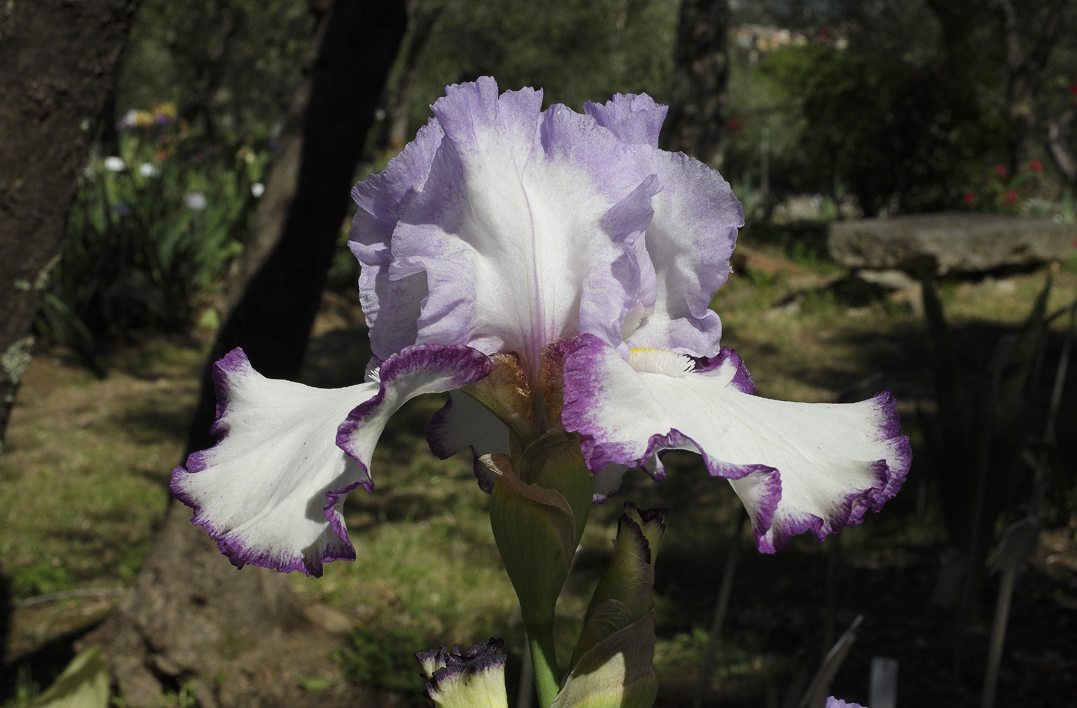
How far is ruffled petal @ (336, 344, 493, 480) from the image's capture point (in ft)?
1.59

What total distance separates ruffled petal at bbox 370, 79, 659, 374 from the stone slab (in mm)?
6111

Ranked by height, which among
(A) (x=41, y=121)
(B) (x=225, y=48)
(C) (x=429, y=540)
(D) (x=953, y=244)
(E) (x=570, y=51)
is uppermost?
(E) (x=570, y=51)

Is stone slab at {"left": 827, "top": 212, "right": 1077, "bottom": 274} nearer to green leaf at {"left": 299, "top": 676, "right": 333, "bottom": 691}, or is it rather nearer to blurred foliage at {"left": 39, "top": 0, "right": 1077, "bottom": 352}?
blurred foliage at {"left": 39, "top": 0, "right": 1077, "bottom": 352}

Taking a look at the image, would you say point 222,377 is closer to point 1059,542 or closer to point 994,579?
point 994,579

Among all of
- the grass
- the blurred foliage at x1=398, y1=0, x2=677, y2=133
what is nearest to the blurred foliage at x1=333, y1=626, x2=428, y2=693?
the grass

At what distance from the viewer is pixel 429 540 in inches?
130

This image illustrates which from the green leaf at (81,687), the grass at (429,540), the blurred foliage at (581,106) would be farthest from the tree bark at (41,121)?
the grass at (429,540)

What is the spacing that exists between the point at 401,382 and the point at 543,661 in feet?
0.77

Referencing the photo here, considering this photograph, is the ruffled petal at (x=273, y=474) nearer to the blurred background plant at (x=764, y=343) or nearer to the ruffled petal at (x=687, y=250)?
the ruffled petal at (x=687, y=250)

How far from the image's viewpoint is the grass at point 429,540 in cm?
259

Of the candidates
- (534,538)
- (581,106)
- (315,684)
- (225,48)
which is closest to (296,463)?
(534,538)

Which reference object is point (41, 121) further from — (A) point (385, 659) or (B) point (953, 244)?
(B) point (953, 244)

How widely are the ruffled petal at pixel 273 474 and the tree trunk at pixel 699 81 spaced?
5.73 meters

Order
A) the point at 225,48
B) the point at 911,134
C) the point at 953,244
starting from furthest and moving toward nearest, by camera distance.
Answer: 1. the point at 225,48
2. the point at 911,134
3. the point at 953,244
